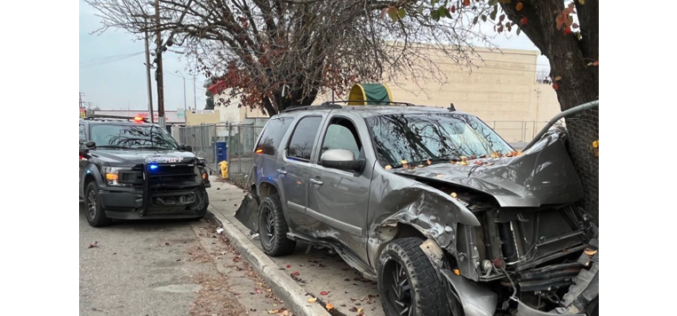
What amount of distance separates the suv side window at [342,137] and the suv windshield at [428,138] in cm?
22

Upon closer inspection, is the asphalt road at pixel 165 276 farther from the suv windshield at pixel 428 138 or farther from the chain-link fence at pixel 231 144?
the chain-link fence at pixel 231 144

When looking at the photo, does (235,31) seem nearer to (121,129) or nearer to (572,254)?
(121,129)

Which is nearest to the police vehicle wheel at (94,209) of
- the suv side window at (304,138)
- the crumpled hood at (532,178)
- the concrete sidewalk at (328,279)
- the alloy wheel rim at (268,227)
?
the concrete sidewalk at (328,279)

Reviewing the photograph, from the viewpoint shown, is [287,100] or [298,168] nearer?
[298,168]

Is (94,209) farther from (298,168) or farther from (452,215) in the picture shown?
(452,215)

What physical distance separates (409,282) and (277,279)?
2.09 m

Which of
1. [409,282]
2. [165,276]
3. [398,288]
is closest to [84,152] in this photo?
[165,276]

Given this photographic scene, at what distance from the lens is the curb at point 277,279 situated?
4168mm

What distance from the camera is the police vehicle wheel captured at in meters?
7.54

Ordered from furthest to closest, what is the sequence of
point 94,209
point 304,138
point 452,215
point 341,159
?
point 94,209
point 304,138
point 341,159
point 452,215

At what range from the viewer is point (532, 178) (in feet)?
10.0

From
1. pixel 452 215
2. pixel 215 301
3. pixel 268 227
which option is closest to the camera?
pixel 452 215

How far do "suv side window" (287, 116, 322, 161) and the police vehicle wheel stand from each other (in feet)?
12.9

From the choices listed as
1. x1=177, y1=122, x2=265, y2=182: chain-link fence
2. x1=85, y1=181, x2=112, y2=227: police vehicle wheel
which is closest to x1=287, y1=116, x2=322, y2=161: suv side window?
x1=85, y1=181, x2=112, y2=227: police vehicle wheel
